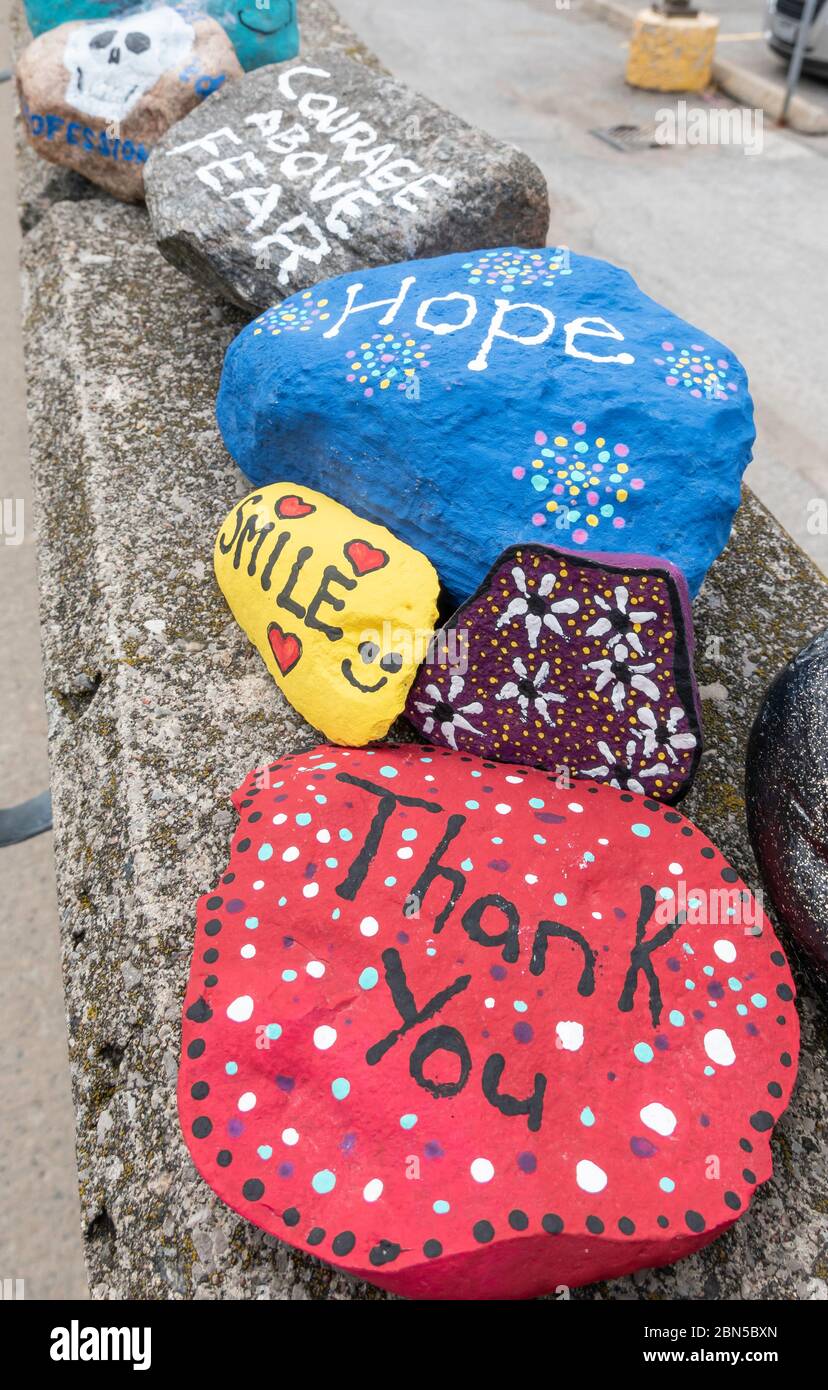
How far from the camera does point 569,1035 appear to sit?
1.31 meters

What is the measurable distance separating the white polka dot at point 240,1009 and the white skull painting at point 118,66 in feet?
9.15

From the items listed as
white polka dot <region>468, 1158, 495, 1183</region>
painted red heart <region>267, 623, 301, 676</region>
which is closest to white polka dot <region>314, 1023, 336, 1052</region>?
white polka dot <region>468, 1158, 495, 1183</region>

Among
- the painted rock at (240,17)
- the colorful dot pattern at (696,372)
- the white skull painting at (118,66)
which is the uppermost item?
the painted rock at (240,17)

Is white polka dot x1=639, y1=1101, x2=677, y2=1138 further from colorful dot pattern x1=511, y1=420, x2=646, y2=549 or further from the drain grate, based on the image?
the drain grate

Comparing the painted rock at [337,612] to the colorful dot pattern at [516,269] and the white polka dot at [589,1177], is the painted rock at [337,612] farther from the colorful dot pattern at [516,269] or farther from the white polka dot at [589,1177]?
the white polka dot at [589,1177]

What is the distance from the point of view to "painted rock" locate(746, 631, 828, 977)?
56.1 inches

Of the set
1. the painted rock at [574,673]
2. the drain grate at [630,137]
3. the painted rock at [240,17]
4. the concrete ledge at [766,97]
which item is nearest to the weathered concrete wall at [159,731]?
the painted rock at [574,673]

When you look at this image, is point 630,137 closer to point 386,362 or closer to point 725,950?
point 386,362

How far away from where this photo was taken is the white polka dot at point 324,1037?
130 centimetres

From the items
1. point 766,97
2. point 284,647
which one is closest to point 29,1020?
point 284,647

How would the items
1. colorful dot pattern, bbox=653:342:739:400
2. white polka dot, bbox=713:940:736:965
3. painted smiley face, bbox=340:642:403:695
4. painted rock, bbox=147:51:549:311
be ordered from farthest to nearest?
painted rock, bbox=147:51:549:311
colorful dot pattern, bbox=653:342:739:400
painted smiley face, bbox=340:642:403:695
white polka dot, bbox=713:940:736:965

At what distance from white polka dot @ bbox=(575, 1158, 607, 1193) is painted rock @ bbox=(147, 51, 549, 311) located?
6.80 ft
